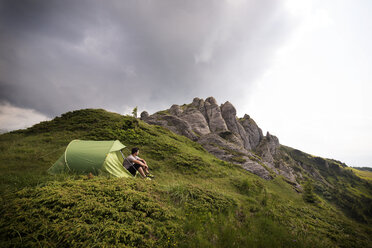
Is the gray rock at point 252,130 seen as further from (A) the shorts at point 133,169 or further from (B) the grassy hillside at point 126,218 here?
(A) the shorts at point 133,169

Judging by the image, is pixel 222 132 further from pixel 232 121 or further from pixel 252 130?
pixel 252 130

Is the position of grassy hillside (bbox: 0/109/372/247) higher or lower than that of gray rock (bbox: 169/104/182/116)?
lower

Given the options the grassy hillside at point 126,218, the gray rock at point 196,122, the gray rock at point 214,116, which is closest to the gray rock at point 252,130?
the gray rock at point 214,116

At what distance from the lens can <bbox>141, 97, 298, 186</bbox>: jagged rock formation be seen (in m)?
32.5

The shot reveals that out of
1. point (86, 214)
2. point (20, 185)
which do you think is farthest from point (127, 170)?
point (86, 214)

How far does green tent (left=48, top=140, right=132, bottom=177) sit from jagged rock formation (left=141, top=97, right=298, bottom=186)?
26.3 m

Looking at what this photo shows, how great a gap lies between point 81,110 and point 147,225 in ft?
96.2

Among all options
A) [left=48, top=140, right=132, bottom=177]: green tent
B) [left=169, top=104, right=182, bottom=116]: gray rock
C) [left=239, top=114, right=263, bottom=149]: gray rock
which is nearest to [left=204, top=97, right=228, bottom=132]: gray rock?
[left=169, top=104, right=182, bottom=116]: gray rock

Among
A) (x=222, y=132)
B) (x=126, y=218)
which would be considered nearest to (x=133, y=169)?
(x=126, y=218)

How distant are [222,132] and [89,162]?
155 feet

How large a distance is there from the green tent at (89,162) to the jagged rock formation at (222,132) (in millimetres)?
26286

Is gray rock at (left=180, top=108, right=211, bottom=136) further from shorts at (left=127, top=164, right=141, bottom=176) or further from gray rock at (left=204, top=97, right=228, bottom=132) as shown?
shorts at (left=127, top=164, right=141, bottom=176)

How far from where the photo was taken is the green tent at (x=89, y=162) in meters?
9.35

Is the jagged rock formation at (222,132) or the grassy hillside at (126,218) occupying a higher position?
the jagged rock formation at (222,132)
